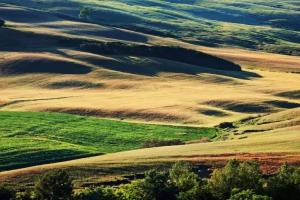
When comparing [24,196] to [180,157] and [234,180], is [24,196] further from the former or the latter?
[180,157]

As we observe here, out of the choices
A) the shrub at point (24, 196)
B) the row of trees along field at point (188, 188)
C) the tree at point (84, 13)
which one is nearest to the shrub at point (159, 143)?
the row of trees along field at point (188, 188)

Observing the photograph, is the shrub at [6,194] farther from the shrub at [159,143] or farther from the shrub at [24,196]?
the shrub at [159,143]

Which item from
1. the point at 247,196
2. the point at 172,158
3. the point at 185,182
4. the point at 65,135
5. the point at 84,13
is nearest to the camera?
the point at 247,196

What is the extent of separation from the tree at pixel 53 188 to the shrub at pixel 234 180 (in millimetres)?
9352

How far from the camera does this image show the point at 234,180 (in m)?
40.4

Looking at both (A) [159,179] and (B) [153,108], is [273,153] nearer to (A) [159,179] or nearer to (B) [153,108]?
(A) [159,179]

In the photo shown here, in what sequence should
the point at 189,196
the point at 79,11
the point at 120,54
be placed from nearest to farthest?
the point at 189,196
the point at 120,54
the point at 79,11

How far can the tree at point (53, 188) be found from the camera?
39.9m

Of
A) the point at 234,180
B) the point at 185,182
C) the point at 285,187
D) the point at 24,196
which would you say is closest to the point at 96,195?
the point at 24,196

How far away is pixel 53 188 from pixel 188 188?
345 inches

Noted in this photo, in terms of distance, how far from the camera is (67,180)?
40.6m

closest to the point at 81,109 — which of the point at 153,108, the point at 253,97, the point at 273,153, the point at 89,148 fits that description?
the point at 153,108

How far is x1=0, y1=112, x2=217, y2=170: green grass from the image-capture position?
53469mm

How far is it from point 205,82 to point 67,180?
201 feet
